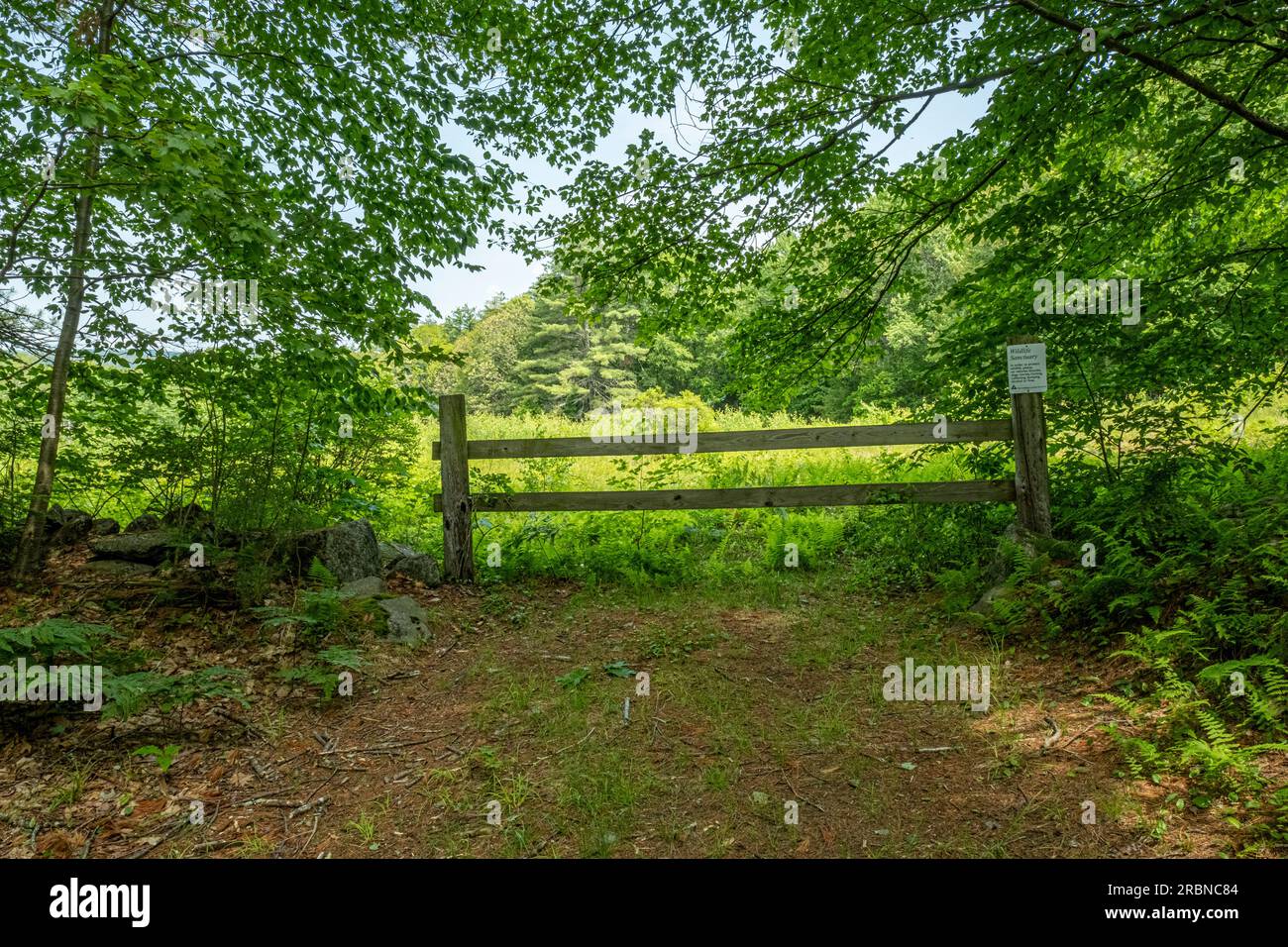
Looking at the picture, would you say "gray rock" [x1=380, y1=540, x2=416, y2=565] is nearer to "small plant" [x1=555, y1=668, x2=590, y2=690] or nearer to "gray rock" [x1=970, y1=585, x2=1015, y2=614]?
"small plant" [x1=555, y1=668, x2=590, y2=690]

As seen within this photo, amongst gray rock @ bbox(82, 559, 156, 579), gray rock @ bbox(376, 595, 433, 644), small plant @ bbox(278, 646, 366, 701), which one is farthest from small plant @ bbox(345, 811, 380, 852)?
gray rock @ bbox(82, 559, 156, 579)

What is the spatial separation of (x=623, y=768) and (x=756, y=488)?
150 inches

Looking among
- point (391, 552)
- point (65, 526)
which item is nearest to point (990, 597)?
point (391, 552)

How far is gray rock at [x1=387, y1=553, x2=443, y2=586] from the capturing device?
6.67 meters

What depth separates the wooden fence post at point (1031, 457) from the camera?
582 cm

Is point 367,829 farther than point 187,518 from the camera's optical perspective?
No

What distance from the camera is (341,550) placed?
580 centimetres

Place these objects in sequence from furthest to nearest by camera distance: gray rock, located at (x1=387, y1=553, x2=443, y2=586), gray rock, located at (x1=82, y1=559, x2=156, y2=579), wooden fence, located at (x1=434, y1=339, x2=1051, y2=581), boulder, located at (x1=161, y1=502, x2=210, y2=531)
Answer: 1. gray rock, located at (x1=387, y1=553, x2=443, y2=586)
2. wooden fence, located at (x1=434, y1=339, x2=1051, y2=581)
3. boulder, located at (x1=161, y1=502, x2=210, y2=531)
4. gray rock, located at (x1=82, y1=559, x2=156, y2=579)

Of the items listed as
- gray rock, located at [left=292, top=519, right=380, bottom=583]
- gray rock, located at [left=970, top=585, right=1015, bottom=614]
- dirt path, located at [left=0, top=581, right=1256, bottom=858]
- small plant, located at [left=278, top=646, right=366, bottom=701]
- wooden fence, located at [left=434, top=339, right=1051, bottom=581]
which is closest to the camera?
dirt path, located at [left=0, top=581, right=1256, bottom=858]

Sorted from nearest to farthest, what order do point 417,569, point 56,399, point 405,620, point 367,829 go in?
point 367,829 → point 56,399 → point 405,620 → point 417,569

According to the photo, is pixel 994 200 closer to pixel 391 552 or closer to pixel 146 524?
pixel 391 552

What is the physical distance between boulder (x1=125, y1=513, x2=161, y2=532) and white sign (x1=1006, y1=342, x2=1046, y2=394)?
8.39 metres

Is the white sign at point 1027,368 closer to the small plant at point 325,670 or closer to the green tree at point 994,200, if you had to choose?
the green tree at point 994,200
